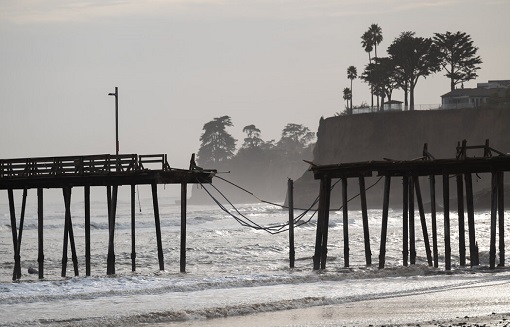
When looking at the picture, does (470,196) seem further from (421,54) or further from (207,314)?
(421,54)

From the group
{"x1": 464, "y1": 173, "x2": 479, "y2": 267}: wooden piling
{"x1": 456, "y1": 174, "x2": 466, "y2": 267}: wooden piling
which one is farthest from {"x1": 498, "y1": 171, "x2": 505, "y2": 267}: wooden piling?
{"x1": 456, "y1": 174, "x2": 466, "y2": 267}: wooden piling

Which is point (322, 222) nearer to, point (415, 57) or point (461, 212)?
point (461, 212)

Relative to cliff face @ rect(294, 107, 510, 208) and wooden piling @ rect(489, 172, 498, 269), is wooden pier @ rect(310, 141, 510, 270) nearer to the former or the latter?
wooden piling @ rect(489, 172, 498, 269)

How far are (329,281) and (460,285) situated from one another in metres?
4.52

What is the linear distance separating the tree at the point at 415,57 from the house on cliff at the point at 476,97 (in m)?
3.93

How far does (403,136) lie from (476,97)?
36.3 ft

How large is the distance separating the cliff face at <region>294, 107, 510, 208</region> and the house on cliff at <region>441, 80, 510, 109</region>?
3004mm

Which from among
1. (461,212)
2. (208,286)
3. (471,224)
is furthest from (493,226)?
(208,286)

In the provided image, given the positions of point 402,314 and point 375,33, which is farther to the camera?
point 375,33

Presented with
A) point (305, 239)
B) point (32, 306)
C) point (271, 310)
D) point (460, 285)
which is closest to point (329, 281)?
point (460, 285)

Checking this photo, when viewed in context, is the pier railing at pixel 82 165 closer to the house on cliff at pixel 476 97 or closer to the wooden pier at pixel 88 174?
the wooden pier at pixel 88 174

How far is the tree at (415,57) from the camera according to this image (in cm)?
13275

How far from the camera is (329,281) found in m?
33.3

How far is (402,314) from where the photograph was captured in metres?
24.6
